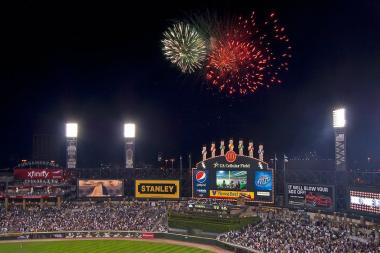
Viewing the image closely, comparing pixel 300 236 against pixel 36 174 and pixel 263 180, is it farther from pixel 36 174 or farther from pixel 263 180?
pixel 36 174

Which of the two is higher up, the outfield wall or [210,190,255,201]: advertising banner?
[210,190,255,201]: advertising banner

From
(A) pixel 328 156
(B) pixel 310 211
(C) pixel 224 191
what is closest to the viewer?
(B) pixel 310 211

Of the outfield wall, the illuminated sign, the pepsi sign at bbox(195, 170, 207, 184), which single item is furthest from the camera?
the pepsi sign at bbox(195, 170, 207, 184)

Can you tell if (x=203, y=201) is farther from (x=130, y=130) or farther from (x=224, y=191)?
(x=130, y=130)

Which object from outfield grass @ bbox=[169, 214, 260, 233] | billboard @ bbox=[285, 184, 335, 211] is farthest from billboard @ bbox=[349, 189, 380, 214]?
outfield grass @ bbox=[169, 214, 260, 233]

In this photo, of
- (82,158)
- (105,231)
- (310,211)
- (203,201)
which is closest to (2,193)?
(105,231)

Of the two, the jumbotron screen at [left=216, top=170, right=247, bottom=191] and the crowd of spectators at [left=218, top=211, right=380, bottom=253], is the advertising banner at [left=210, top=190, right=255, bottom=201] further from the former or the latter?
the crowd of spectators at [left=218, top=211, right=380, bottom=253]

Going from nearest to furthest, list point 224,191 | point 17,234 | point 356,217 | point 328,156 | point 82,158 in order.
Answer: point 356,217
point 17,234
point 224,191
point 328,156
point 82,158

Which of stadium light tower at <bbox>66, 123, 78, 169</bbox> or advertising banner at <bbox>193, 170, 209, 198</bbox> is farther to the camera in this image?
stadium light tower at <bbox>66, 123, 78, 169</bbox>
